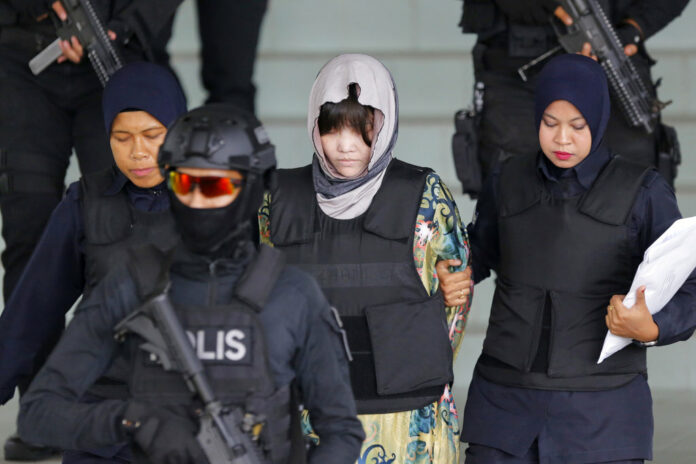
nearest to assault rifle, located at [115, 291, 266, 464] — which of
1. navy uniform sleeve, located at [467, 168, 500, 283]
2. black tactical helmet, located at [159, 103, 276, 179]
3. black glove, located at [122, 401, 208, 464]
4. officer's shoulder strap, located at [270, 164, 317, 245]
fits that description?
black glove, located at [122, 401, 208, 464]

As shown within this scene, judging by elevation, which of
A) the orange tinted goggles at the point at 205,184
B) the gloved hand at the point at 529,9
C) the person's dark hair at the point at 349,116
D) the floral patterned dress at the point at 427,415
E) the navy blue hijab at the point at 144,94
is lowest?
the floral patterned dress at the point at 427,415

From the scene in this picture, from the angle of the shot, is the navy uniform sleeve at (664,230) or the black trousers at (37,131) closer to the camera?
the navy uniform sleeve at (664,230)

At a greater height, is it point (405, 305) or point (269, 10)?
point (269, 10)

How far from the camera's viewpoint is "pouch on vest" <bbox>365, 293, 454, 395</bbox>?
3492mm

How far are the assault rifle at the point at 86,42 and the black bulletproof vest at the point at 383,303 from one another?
1.34 m

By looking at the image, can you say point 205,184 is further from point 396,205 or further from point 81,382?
point 396,205

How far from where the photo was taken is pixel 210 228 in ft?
8.52

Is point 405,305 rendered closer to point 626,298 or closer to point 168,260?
point 626,298

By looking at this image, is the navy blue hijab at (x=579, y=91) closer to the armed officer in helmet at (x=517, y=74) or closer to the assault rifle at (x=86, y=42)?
the armed officer in helmet at (x=517, y=74)

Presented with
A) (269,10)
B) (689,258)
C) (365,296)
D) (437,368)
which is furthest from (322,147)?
(269,10)

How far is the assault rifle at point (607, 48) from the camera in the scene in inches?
189

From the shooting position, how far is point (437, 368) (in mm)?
3520

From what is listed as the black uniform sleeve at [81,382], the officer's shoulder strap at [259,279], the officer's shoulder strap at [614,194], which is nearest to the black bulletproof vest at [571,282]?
the officer's shoulder strap at [614,194]

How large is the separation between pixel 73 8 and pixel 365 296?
5.59 ft
